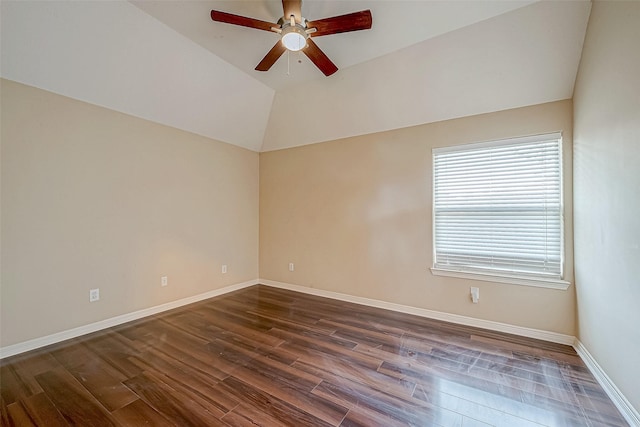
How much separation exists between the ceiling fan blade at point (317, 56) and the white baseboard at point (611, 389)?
3136 mm

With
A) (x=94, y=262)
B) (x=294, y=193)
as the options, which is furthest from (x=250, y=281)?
(x=94, y=262)

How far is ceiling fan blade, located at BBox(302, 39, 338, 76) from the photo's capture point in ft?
6.73

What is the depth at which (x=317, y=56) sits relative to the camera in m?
2.20

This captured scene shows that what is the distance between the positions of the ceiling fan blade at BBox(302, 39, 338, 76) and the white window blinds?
1.61m

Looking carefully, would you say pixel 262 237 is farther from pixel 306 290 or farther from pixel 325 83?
pixel 325 83

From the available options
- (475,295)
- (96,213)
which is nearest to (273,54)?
(96,213)

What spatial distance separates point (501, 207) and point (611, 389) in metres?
1.61

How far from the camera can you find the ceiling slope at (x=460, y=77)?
2.15 meters

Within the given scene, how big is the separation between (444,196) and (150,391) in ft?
10.8

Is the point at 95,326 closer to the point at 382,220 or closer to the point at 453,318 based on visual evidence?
the point at 382,220

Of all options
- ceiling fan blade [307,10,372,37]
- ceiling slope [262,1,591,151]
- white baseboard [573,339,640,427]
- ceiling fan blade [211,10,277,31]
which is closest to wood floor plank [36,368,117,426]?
ceiling fan blade [211,10,277,31]

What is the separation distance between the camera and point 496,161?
277 centimetres

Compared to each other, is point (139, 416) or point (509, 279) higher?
point (509, 279)

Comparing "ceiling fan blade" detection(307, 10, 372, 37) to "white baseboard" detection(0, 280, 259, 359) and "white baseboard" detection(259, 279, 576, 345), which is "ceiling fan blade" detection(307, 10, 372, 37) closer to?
"white baseboard" detection(259, 279, 576, 345)
